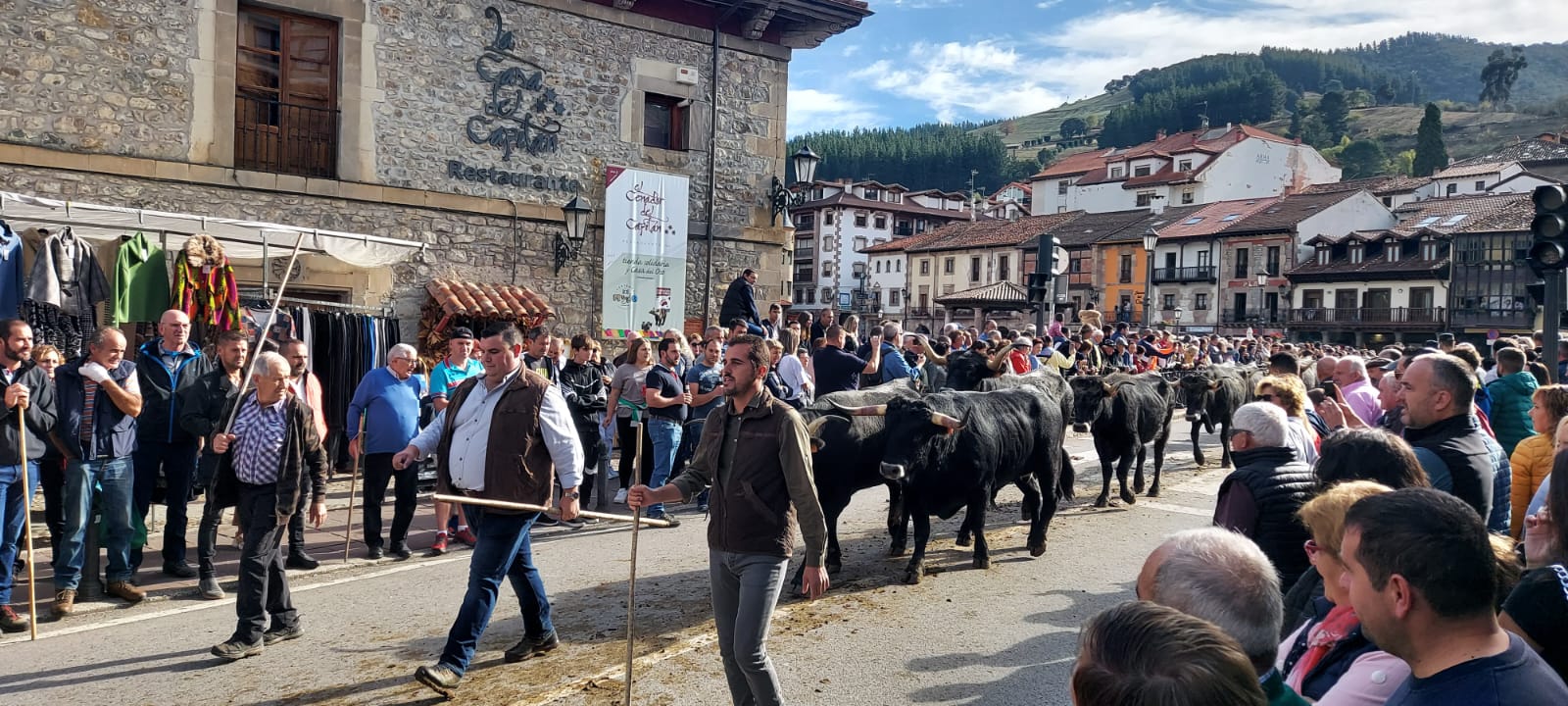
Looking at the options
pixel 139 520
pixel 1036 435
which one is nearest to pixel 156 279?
pixel 139 520

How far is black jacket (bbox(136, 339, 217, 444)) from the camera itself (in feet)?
23.0

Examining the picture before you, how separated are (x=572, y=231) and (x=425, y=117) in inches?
101

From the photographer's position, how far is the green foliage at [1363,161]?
99.8 m

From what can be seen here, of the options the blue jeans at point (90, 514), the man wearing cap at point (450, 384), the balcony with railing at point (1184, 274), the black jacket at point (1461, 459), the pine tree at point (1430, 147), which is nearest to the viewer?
the black jacket at point (1461, 459)

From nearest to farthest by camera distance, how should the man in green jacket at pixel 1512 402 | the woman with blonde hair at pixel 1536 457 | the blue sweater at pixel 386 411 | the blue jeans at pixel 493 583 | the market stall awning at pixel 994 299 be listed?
the blue jeans at pixel 493 583 < the woman with blonde hair at pixel 1536 457 < the man in green jacket at pixel 1512 402 < the blue sweater at pixel 386 411 < the market stall awning at pixel 994 299

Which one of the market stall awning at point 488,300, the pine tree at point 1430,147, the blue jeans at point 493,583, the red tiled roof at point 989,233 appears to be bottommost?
the blue jeans at point 493,583

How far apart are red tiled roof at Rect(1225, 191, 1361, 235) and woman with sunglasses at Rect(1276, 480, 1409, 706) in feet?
196

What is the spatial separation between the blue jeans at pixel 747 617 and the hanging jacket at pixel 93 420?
4.51 m

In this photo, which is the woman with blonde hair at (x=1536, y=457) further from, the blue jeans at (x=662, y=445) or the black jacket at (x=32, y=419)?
the black jacket at (x=32, y=419)

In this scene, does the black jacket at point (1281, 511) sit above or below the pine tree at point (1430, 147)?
below

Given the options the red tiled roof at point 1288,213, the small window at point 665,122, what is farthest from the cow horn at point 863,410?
the red tiled roof at point 1288,213

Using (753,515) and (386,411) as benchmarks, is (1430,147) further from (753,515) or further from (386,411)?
(753,515)

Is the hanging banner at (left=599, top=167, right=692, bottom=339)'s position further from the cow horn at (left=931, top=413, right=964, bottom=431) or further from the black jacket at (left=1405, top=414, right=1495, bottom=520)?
the black jacket at (left=1405, top=414, right=1495, bottom=520)

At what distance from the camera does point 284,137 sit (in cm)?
1338
